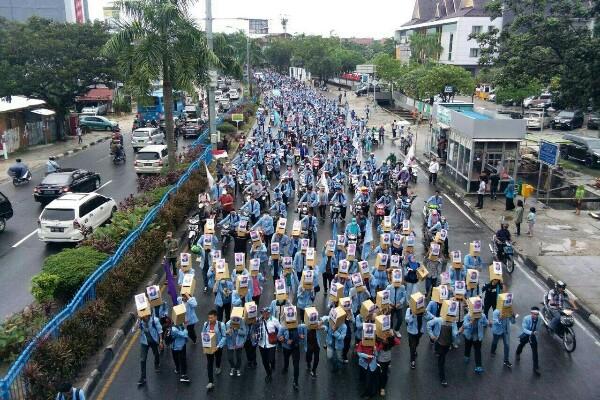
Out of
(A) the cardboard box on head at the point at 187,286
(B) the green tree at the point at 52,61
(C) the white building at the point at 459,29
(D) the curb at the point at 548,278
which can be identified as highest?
(C) the white building at the point at 459,29

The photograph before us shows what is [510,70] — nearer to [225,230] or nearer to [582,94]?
[582,94]

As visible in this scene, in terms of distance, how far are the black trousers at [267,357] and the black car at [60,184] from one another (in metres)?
14.3

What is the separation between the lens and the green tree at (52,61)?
32.5m

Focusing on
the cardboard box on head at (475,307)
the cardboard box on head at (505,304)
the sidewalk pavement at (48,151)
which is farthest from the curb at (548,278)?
the sidewalk pavement at (48,151)

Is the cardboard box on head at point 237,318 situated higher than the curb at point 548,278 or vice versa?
the cardboard box on head at point 237,318

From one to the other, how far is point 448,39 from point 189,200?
6077 centimetres

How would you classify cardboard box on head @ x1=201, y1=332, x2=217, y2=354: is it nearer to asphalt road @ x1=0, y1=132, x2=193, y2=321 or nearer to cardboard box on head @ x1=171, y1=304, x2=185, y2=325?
cardboard box on head @ x1=171, y1=304, x2=185, y2=325

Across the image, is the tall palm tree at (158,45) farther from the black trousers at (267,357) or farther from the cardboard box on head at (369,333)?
the cardboard box on head at (369,333)

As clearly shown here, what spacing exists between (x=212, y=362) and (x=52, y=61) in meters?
30.1

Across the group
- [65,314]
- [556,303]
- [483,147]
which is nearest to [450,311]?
[556,303]

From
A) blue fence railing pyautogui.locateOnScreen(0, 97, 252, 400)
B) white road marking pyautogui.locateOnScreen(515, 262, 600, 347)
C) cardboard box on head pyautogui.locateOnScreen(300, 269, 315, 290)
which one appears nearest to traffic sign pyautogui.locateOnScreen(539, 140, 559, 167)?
white road marking pyautogui.locateOnScreen(515, 262, 600, 347)

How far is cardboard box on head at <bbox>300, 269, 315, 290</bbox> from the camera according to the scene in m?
10.5

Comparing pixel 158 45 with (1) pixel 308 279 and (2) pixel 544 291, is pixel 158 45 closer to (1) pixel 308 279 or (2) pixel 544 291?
(1) pixel 308 279

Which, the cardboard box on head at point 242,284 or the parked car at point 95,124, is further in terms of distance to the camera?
the parked car at point 95,124
